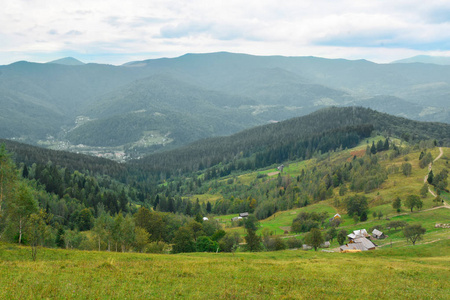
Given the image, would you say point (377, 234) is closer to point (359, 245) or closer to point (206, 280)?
point (359, 245)

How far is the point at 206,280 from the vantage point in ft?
100

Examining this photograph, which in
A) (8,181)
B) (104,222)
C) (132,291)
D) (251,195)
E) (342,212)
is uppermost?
(8,181)

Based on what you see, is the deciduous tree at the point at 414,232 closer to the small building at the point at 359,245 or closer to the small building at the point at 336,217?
the small building at the point at 359,245

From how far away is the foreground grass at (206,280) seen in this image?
2541 cm

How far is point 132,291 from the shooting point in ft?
84.5

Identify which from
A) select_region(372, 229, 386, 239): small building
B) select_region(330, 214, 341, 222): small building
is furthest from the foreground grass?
select_region(330, 214, 341, 222): small building

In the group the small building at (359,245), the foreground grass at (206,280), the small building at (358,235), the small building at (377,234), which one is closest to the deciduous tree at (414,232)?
the small building at (359,245)

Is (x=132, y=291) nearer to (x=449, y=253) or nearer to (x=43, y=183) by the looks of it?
(x=449, y=253)

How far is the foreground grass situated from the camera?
83.4ft

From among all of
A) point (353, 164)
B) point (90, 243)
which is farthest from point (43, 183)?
point (353, 164)

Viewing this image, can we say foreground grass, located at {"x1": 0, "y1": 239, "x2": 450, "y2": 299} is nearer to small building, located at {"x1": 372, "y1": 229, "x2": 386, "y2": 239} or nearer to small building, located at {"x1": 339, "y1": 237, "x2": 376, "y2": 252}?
small building, located at {"x1": 339, "y1": 237, "x2": 376, "y2": 252}

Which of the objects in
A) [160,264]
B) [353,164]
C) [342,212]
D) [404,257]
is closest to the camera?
[160,264]

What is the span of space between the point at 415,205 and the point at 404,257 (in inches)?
2194

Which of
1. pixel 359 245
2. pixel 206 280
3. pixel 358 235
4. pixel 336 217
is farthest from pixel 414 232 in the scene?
pixel 206 280
